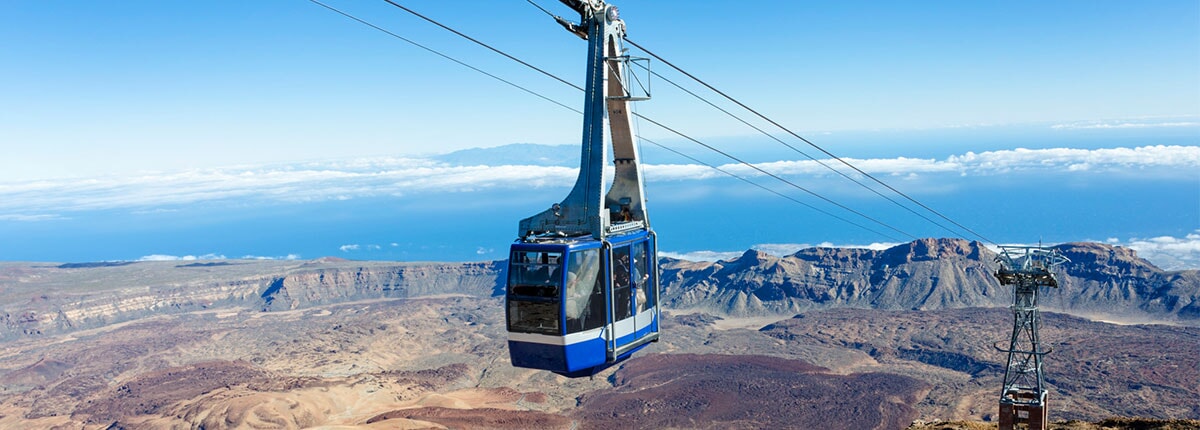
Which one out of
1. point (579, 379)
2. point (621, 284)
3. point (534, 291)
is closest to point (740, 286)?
point (579, 379)

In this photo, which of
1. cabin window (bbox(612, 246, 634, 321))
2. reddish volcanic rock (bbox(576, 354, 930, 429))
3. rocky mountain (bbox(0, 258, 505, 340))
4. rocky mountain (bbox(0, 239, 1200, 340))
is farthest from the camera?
rocky mountain (bbox(0, 258, 505, 340))

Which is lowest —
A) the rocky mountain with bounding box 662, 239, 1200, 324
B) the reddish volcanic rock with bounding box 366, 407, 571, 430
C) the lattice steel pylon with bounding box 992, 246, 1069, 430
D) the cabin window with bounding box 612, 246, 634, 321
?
the reddish volcanic rock with bounding box 366, 407, 571, 430

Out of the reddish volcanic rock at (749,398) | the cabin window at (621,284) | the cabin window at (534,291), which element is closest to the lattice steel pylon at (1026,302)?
the cabin window at (621,284)

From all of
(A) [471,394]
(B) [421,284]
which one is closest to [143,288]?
(B) [421,284]

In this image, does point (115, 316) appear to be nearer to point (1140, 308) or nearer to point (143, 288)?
point (143, 288)

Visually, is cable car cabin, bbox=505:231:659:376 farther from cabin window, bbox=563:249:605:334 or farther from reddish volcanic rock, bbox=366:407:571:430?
reddish volcanic rock, bbox=366:407:571:430

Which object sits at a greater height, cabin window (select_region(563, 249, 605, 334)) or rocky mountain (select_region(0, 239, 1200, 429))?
cabin window (select_region(563, 249, 605, 334))

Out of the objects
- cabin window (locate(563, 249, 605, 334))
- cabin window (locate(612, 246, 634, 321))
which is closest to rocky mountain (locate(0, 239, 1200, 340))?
cabin window (locate(612, 246, 634, 321))
